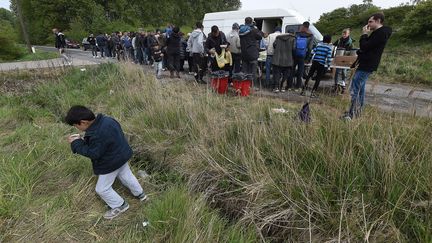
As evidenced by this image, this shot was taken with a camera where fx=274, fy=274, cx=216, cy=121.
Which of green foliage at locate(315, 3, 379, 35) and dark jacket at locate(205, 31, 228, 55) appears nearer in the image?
dark jacket at locate(205, 31, 228, 55)

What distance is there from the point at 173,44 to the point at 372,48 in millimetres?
5499

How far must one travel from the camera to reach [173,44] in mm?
8195

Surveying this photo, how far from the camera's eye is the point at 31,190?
2812 mm

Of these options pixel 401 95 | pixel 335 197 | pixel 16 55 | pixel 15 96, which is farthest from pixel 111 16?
pixel 335 197

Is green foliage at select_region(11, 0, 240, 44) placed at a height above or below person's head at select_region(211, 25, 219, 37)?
above

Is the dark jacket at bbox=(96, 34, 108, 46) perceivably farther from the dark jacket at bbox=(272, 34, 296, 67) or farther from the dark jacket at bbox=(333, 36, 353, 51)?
the dark jacket at bbox=(333, 36, 353, 51)

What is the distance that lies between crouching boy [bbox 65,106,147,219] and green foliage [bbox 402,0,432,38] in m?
16.6

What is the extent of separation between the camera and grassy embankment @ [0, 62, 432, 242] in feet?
6.81

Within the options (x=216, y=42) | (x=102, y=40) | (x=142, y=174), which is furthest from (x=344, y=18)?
(x=142, y=174)

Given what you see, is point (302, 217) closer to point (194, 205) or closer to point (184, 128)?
point (194, 205)

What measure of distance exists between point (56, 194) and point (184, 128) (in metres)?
1.72

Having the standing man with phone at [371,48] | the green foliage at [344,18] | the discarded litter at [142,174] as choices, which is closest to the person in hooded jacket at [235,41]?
the standing man with phone at [371,48]

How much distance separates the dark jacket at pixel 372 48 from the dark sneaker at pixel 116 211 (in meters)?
4.11

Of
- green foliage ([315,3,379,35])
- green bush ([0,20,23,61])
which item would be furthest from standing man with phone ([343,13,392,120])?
green foliage ([315,3,379,35])
